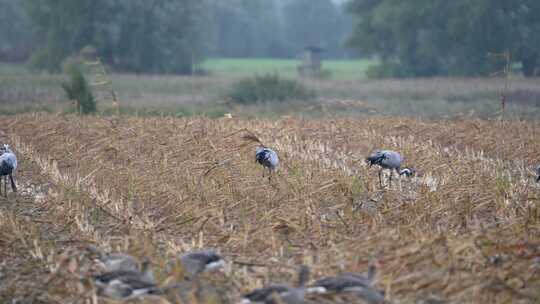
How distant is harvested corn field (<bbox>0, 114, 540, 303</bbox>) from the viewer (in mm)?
5934

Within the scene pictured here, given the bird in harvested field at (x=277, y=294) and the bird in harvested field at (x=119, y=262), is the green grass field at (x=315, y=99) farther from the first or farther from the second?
the bird in harvested field at (x=277, y=294)

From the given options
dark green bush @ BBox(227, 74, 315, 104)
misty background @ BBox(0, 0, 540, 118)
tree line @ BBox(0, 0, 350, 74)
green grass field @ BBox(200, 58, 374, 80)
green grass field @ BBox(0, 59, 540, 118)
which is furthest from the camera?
green grass field @ BBox(200, 58, 374, 80)

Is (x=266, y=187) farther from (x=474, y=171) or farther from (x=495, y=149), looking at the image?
(x=495, y=149)

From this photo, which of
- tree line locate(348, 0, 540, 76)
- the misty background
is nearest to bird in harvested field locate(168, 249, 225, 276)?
the misty background

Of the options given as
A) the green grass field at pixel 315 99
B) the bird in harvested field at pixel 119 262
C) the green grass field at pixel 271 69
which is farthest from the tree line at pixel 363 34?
the bird in harvested field at pixel 119 262

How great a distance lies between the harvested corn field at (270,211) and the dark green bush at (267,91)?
1613 centimetres

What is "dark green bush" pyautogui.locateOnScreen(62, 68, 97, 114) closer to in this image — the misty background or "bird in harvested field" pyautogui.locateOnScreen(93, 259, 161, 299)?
the misty background

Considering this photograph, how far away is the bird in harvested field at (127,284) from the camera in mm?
5492

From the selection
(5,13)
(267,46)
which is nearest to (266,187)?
(5,13)

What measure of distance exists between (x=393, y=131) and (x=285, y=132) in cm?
228

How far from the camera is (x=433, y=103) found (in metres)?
27.7

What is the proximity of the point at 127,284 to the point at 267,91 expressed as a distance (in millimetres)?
26039

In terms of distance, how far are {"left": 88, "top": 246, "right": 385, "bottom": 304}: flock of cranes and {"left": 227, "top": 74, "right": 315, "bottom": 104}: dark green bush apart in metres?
25.4

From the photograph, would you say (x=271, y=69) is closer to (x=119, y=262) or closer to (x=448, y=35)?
(x=448, y=35)
